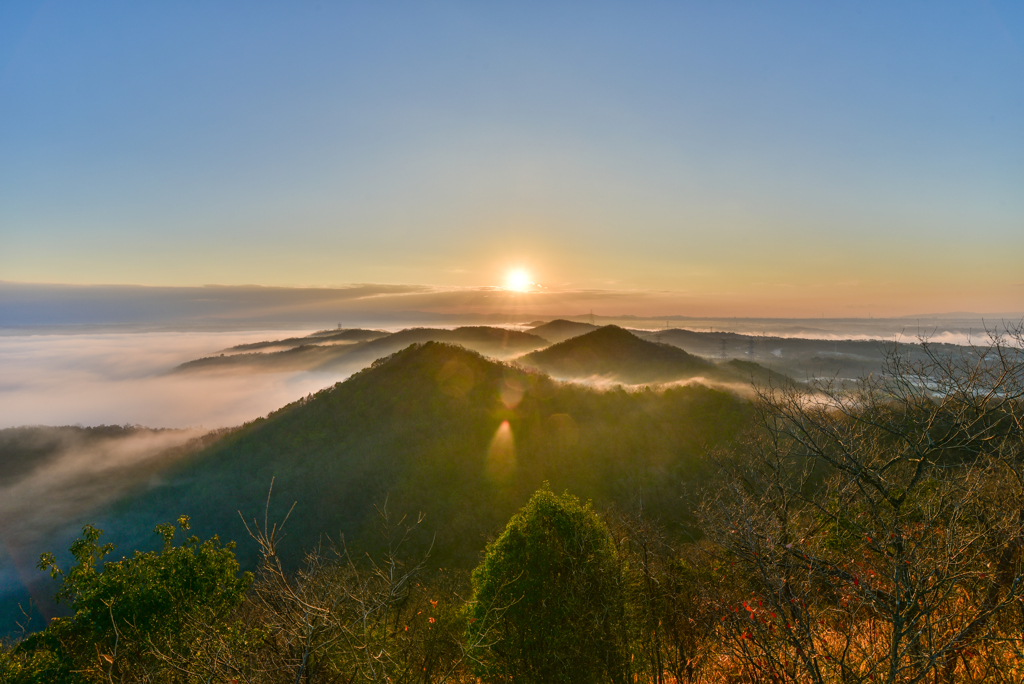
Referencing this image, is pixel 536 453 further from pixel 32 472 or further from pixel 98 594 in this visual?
pixel 32 472

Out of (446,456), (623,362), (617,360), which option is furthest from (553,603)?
(617,360)

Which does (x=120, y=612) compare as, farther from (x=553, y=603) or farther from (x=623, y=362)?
(x=623, y=362)

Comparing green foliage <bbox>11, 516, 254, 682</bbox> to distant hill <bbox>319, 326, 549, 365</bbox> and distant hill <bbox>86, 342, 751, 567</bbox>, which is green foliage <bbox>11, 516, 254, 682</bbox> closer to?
distant hill <bbox>86, 342, 751, 567</bbox>

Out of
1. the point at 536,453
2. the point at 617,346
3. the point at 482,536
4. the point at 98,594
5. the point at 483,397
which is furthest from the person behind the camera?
the point at 617,346

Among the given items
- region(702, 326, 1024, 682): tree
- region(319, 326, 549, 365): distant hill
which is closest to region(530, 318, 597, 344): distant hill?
region(319, 326, 549, 365): distant hill

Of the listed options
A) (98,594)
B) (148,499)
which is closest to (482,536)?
(98,594)

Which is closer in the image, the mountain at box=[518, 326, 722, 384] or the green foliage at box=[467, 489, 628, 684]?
the green foliage at box=[467, 489, 628, 684]

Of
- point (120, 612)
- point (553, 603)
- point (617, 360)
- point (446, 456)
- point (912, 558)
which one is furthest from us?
point (617, 360)
